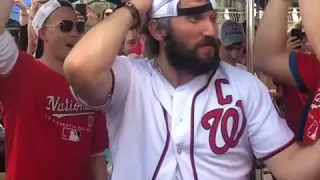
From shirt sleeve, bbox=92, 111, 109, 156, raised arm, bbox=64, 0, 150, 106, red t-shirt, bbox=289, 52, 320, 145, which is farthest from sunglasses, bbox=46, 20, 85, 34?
red t-shirt, bbox=289, 52, 320, 145

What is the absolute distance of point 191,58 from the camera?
1965mm

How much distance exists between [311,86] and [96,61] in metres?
0.84

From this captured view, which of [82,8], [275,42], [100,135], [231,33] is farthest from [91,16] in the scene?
[275,42]

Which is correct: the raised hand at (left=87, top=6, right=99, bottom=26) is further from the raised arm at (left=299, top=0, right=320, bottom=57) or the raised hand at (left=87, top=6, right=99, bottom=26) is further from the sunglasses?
the raised arm at (left=299, top=0, right=320, bottom=57)

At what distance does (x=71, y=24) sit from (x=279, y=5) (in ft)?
3.42

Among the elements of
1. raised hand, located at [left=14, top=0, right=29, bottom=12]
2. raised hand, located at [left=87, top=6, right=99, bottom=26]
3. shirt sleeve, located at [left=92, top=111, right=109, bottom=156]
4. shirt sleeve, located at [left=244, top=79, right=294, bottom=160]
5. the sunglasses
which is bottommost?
shirt sleeve, located at [left=92, top=111, right=109, bottom=156]

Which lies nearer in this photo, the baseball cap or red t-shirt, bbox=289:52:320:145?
red t-shirt, bbox=289:52:320:145

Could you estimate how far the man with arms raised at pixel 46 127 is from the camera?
2.47 metres

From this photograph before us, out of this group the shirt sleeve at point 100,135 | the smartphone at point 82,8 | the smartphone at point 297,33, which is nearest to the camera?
the shirt sleeve at point 100,135

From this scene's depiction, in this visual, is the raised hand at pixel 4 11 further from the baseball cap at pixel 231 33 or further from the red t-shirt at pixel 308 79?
the baseball cap at pixel 231 33

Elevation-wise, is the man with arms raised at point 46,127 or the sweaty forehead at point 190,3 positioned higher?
the sweaty forehead at point 190,3

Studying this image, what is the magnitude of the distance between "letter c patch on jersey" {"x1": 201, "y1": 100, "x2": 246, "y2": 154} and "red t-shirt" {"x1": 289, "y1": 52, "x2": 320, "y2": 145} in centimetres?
29

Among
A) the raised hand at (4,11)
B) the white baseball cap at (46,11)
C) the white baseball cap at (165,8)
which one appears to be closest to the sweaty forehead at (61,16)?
the white baseball cap at (46,11)

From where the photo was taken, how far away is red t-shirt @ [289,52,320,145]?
6.93 ft
